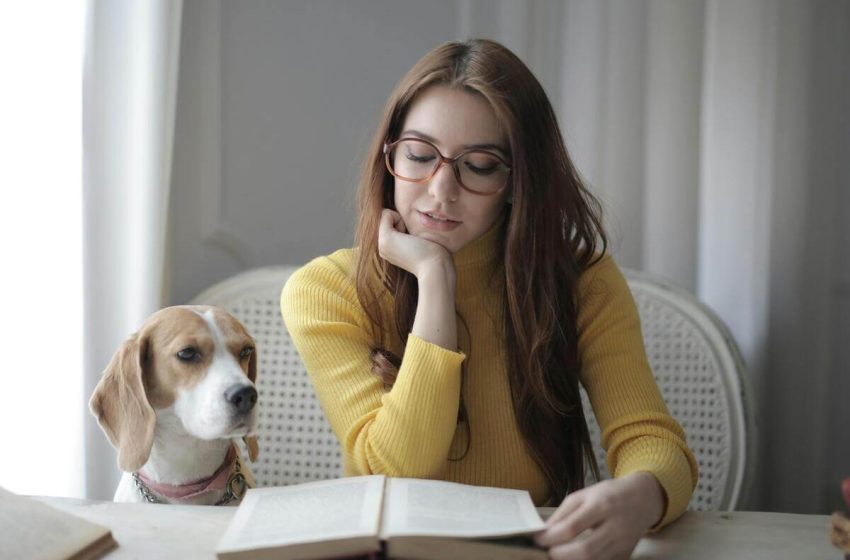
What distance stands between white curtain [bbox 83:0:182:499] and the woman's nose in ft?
2.29

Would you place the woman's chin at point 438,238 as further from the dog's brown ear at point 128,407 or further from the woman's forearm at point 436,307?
the dog's brown ear at point 128,407

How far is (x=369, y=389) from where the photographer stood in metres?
1.17

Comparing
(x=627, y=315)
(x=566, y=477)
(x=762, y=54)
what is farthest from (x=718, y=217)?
(x=566, y=477)

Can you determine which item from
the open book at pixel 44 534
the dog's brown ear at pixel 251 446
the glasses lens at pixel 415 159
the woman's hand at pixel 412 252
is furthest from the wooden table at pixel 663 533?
the glasses lens at pixel 415 159

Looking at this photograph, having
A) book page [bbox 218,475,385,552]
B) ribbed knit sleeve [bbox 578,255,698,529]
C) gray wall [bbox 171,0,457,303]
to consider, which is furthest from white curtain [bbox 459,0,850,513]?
book page [bbox 218,475,385,552]

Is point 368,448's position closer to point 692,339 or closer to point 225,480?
point 225,480

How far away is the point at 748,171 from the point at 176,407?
3.84 feet

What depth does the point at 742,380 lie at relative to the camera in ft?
5.48

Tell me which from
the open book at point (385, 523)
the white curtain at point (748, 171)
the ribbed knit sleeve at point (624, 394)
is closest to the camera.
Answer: the open book at point (385, 523)

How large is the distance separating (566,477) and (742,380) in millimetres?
551

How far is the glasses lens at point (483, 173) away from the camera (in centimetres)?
120

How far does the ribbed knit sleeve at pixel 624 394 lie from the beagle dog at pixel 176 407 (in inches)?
18.9

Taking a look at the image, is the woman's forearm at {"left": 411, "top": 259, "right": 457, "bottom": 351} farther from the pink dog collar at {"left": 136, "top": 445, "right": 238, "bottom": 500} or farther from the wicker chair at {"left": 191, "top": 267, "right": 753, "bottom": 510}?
the wicker chair at {"left": 191, "top": 267, "right": 753, "bottom": 510}

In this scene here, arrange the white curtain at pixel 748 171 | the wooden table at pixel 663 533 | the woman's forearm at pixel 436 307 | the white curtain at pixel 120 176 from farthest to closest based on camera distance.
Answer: the white curtain at pixel 748 171 → the white curtain at pixel 120 176 → the woman's forearm at pixel 436 307 → the wooden table at pixel 663 533
